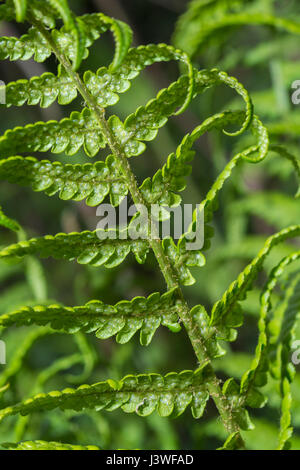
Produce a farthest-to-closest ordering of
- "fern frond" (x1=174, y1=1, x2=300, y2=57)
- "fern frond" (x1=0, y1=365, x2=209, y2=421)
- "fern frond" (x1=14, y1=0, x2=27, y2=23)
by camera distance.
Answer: "fern frond" (x1=174, y1=1, x2=300, y2=57), "fern frond" (x1=0, y1=365, x2=209, y2=421), "fern frond" (x1=14, y1=0, x2=27, y2=23)

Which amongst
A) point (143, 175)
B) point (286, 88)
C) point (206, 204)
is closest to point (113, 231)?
point (206, 204)

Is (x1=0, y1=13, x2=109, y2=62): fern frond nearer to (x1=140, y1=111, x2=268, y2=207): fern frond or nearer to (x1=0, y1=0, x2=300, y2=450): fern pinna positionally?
(x1=0, y1=0, x2=300, y2=450): fern pinna

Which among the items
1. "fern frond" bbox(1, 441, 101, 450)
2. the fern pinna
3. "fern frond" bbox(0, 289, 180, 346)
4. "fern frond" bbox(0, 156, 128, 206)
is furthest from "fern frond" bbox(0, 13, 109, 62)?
"fern frond" bbox(1, 441, 101, 450)

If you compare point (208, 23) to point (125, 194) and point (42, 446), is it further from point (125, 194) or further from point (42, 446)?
point (42, 446)

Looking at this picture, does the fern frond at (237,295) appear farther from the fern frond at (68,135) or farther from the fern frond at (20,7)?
the fern frond at (20,7)

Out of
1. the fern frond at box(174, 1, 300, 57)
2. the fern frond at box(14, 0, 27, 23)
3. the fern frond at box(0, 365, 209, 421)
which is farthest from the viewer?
the fern frond at box(174, 1, 300, 57)

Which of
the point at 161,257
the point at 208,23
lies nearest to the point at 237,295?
the point at 161,257
